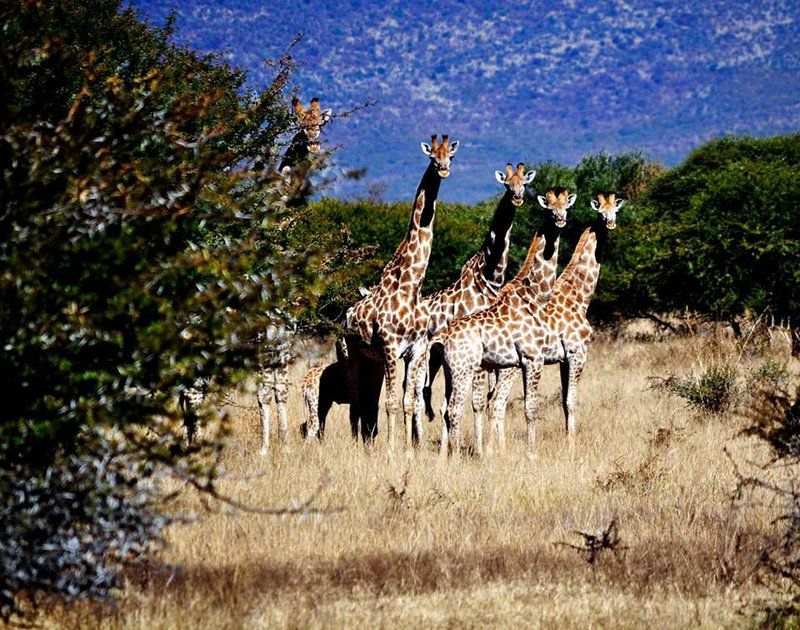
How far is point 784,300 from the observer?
810 inches

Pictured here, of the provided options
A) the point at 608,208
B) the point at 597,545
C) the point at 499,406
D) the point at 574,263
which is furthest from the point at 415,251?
the point at 597,545

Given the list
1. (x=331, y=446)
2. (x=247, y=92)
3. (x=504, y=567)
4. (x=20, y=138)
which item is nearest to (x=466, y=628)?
(x=504, y=567)

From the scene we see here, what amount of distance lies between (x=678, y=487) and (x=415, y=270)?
4.21 metres

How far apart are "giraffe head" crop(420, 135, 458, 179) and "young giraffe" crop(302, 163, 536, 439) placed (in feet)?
2.31

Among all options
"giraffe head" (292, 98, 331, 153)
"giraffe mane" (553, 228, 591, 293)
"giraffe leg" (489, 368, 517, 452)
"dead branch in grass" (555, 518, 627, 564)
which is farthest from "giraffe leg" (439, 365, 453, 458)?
"dead branch in grass" (555, 518, 627, 564)

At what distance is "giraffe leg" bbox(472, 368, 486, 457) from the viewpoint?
12023 millimetres

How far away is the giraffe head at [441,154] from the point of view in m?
12.4

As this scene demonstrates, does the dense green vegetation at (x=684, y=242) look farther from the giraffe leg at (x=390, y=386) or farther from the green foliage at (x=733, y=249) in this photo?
the giraffe leg at (x=390, y=386)

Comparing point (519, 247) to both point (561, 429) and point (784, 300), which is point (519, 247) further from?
point (561, 429)

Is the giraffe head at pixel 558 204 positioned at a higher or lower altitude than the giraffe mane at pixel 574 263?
higher

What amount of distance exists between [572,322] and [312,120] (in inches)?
172

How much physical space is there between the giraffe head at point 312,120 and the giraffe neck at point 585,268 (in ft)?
11.3

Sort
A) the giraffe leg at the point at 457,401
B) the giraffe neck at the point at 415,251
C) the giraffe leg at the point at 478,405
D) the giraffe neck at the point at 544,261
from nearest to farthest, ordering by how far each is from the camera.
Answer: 1. the giraffe leg at the point at 457,401
2. the giraffe leg at the point at 478,405
3. the giraffe neck at the point at 415,251
4. the giraffe neck at the point at 544,261

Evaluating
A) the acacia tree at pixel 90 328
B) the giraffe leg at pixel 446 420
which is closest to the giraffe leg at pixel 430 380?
the giraffe leg at pixel 446 420
